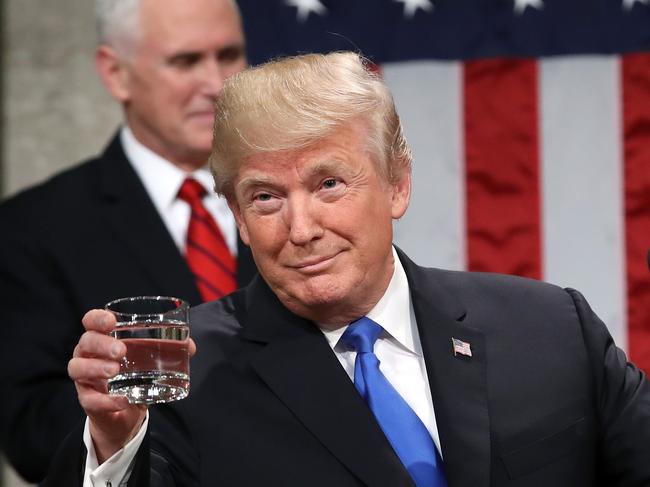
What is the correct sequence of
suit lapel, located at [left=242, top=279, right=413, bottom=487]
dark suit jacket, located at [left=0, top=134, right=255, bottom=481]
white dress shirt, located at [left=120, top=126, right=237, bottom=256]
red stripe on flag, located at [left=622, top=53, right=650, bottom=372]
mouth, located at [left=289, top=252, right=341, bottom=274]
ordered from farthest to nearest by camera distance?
red stripe on flag, located at [left=622, top=53, right=650, bottom=372], white dress shirt, located at [left=120, top=126, right=237, bottom=256], dark suit jacket, located at [left=0, top=134, right=255, bottom=481], mouth, located at [left=289, top=252, right=341, bottom=274], suit lapel, located at [left=242, top=279, right=413, bottom=487]

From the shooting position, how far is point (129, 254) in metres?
3.47

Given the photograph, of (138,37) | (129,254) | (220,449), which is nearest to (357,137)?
(220,449)

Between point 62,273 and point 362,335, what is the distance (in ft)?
4.19

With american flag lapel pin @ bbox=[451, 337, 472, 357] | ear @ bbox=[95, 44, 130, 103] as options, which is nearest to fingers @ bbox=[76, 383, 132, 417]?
american flag lapel pin @ bbox=[451, 337, 472, 357]

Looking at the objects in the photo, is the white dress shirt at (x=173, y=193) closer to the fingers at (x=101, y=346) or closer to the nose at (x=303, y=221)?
the nose at (x=303, y=221)

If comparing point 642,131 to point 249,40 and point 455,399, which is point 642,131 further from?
point 455,399

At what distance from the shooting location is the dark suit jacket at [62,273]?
329cm

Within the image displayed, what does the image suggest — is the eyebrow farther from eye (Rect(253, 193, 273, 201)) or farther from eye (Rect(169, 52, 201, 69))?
eye (Rect(169, 52, 201, 69))

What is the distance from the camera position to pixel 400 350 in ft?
7.90

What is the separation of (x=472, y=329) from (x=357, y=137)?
386 mm

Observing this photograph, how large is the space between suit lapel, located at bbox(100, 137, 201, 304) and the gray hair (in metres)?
0.27

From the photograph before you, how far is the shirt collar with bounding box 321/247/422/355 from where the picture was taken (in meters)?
2.41

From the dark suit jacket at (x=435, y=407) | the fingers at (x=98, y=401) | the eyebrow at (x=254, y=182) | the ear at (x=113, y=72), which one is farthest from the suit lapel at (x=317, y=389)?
the ear at (x=113, y=72)

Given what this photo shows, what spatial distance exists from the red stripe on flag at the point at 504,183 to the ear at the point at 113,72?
1.02 meters
